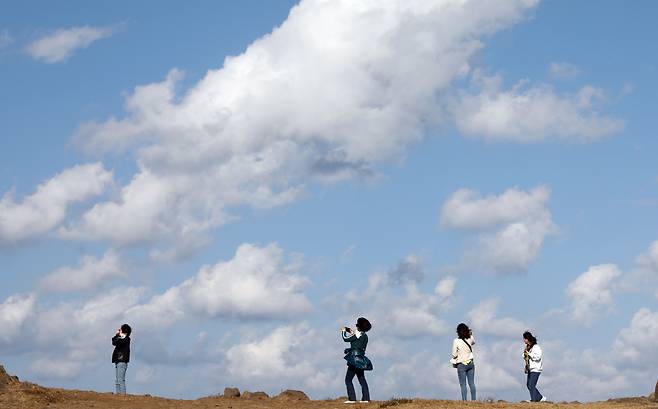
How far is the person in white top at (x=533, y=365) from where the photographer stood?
28.5 meters

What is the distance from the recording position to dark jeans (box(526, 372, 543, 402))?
28.5 metres

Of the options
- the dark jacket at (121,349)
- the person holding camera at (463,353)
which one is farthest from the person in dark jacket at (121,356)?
the person holding camera at (463,353)

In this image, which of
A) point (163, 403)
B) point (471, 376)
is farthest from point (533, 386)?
point (163, 403)

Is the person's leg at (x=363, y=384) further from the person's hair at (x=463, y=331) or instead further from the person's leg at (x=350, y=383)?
the person's hair at (x=463, y=331)

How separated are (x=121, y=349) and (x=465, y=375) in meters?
9.52

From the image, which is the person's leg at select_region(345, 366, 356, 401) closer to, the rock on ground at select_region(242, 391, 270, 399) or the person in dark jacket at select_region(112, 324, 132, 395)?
the rock on ground at select_region(242, 391, 270, 399)

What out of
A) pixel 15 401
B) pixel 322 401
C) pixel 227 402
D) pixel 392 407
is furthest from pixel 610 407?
pixel 15 401

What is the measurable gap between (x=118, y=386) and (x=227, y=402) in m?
3.65

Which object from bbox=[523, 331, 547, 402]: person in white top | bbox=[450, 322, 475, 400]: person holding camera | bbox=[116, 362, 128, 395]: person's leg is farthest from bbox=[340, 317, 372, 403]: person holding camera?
bbox=[116, 362, 128, 395]: person's leg

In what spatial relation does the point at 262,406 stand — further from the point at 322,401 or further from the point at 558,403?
the point at 558,403

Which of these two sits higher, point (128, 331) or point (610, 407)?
point (128, 331)

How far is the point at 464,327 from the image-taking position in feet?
91.9

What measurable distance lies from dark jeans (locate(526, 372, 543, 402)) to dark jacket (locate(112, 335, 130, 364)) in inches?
437

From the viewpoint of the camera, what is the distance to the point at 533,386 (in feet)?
93.7
